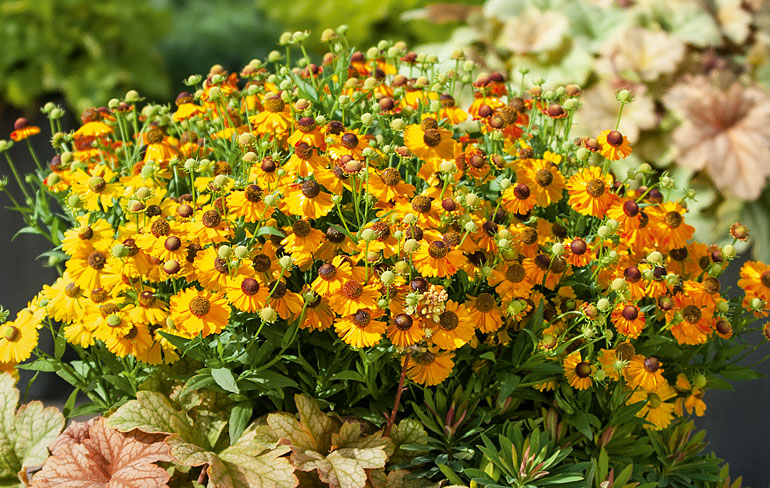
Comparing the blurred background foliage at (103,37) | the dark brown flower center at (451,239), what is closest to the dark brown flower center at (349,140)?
the dark brown flower center at (451,239)

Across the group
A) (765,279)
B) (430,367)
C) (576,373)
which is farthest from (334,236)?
(765,279)

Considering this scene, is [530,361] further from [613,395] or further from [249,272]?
[249,272]

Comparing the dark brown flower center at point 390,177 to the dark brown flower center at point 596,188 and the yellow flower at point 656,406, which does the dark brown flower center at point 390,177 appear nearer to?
the dark brown flower center at point 596,188

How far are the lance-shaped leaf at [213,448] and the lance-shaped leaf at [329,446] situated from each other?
3 centimetres

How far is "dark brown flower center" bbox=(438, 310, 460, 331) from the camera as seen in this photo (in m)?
1.12

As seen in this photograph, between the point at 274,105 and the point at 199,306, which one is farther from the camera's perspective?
the point at 274,105

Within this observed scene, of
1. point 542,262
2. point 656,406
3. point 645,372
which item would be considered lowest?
point 656,406

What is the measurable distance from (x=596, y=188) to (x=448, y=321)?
13.5 inches

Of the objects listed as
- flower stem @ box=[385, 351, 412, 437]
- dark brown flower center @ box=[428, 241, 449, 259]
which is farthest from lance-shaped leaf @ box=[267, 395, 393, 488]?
dark brown flower center @ box=[428, 241, 449, 259]

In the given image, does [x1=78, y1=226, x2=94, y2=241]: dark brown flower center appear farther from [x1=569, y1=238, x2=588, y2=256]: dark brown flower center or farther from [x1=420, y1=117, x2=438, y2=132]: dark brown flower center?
[x1=569, y1=238, x2=588, y2=256]: dark brown flower center

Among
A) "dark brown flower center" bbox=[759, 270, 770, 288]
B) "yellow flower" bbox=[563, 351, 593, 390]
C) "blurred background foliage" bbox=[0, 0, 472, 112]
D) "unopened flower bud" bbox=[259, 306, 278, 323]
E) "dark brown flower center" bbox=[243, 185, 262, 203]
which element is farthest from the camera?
"blurred background foliage" bbox=[0, 0, 472, 112]

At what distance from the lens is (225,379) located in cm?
111

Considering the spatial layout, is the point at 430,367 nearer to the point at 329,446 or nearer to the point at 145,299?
the point at 329,446

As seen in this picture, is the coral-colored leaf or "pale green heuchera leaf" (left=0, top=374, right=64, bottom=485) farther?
"pale green heuchera leaf" (left=0, top=374, right=64, bottom=485)
